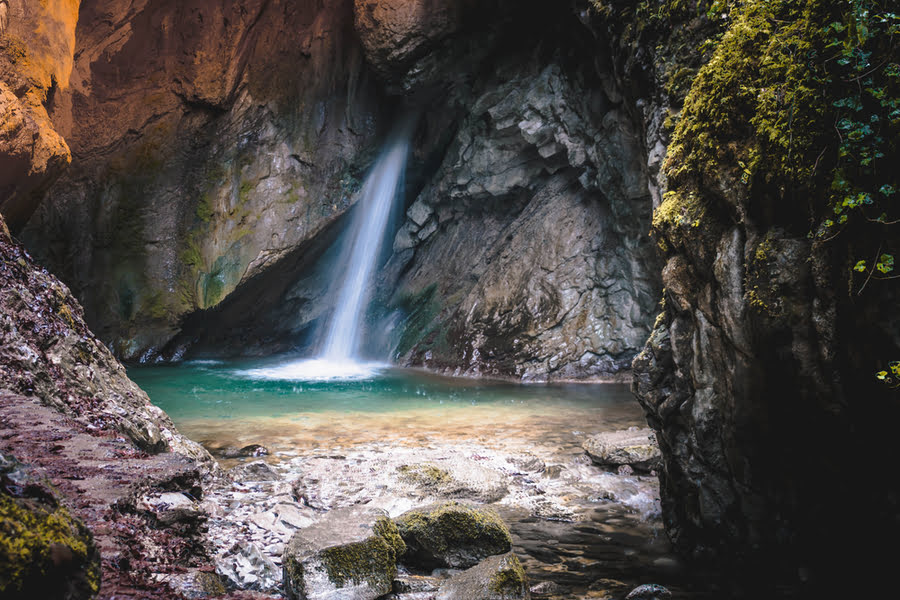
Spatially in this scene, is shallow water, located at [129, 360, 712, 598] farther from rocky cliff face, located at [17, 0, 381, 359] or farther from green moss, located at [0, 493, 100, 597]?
rocky cliff face, located at [17, 0, 381, 359]

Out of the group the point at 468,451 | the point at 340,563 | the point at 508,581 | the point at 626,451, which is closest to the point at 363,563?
the point at 340,563

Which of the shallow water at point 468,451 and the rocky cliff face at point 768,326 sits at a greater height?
the rocky cliff face at point 768,326

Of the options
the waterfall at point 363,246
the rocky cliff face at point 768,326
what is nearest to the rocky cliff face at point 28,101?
the rocky cliff face at point 768,326

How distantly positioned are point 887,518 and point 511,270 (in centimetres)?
1310

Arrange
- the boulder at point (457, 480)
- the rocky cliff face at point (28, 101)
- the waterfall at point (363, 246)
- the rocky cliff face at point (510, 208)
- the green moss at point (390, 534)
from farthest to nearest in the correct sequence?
the waterfall at point (363, 246) < the rocky cliff face at point (510, 208) < the rocky cliff face at point (28, 101) < the boulder at point (457, 480) < the green moss at point (390, 534)

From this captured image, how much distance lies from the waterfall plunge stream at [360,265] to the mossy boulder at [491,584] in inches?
492

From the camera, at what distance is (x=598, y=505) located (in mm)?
4805

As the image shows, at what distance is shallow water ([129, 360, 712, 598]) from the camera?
12.2ft

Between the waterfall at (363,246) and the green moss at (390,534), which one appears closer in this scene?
the green moss at (390,534)

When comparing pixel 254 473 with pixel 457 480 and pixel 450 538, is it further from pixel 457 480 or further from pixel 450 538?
pixel 450 538

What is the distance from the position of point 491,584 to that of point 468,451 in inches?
145

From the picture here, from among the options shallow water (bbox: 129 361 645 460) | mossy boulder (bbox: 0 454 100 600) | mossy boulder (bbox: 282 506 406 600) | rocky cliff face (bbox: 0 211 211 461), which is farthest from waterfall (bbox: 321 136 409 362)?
mossy boulder (bbox: 0 454 100 600)

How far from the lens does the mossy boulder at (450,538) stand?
345 cm

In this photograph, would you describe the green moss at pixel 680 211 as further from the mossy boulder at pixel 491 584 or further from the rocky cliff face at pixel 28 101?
the rocky cliff face at pixel 28 101
